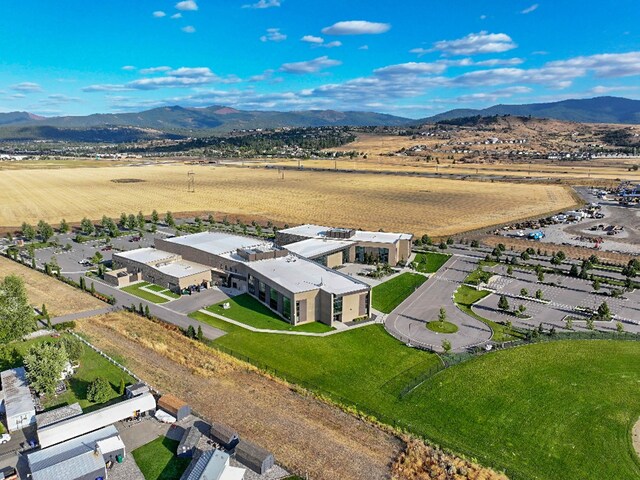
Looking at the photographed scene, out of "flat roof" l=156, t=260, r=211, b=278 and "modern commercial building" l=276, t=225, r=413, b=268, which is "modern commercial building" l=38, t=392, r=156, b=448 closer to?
"flat roof" l=156, t=260, r=211, b=278

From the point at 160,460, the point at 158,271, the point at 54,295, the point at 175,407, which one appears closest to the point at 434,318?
the point at 175,407

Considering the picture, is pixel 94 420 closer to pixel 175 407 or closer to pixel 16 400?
pixel 175 407

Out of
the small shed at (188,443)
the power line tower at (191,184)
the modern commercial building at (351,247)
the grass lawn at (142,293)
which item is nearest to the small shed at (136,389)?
the small shed at (188,443)

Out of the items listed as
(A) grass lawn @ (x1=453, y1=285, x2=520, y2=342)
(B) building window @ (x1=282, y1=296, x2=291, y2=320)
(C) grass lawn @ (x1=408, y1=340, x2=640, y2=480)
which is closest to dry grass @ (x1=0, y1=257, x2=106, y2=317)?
(B) building window @ (x1=282, y1=296, x2=291, y2=320)

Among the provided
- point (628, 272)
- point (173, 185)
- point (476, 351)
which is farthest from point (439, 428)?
point (173, 185)

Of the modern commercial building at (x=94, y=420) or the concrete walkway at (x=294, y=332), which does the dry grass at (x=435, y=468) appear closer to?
the modern commercial building at (x=94, y=420)

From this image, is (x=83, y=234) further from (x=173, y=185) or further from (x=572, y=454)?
(x=572, y=454)
